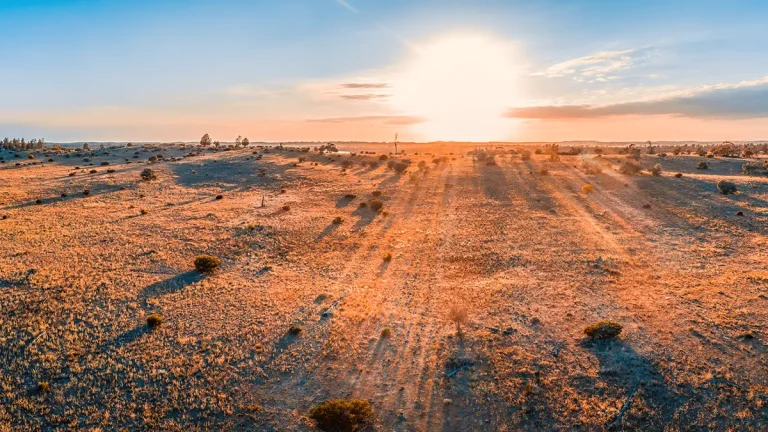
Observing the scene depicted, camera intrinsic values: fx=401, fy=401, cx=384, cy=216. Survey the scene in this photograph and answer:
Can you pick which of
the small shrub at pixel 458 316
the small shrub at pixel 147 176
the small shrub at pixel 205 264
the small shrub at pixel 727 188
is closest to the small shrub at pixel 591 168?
the small shrub at pixel 727 188

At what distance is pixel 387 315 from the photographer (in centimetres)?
2386

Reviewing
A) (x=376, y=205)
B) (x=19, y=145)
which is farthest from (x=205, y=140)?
(x=376, y=205)

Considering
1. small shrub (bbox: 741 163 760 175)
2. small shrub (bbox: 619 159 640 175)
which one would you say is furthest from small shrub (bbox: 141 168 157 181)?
small shrub (bbox: 741 163 760 175)

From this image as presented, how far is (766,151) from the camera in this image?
100438mm

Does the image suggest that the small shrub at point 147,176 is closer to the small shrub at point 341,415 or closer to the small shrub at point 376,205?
the small shrub at point 376,205

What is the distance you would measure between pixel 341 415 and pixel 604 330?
14034 millimetres

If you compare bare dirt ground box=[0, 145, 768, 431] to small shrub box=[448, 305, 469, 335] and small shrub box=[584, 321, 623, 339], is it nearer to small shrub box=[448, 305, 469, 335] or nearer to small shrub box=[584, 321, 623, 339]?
small shrub box=[448, 305, 469, 335]

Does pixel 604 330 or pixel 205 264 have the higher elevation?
pixel 205 264

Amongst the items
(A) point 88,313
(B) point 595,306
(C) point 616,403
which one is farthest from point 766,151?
(A) point 88,313

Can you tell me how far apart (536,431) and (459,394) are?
3.25m

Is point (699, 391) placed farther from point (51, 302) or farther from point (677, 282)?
point (51, 302)

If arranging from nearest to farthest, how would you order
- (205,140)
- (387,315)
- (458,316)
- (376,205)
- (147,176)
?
(458,316) < (387,315) < (376,205) < (147,176) < (205,140)

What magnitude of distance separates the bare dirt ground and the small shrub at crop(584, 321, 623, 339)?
1.98 ft

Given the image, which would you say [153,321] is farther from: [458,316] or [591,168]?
[591,168]
